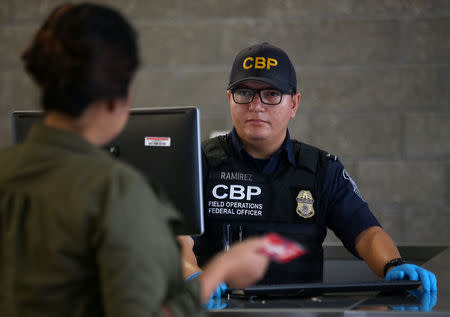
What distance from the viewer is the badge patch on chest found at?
1.86 m

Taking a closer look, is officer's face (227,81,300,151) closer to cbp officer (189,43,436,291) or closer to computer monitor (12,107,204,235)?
cbp officer (189,43,436,291)

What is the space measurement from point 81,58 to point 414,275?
3.42 ft

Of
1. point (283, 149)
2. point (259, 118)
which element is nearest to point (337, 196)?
point (283, 149)

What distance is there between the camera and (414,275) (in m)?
1.43

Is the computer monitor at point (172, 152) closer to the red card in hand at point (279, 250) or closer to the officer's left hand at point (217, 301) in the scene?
the officer's left hand at point (217, 301)

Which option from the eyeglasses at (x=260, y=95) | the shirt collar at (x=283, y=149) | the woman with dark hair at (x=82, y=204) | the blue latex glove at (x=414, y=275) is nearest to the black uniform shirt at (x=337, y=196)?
the shirt collar at (x=283, y=149)

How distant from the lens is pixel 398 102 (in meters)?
2.98

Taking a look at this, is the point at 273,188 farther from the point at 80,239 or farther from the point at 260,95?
the point at 80,239

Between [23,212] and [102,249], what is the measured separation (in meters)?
0.12

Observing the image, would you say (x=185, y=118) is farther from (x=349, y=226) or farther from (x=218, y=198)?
(x=349, y=226)

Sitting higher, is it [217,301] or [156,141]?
[156,141]

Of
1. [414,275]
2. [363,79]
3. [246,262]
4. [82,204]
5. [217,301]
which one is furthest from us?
[363,79]

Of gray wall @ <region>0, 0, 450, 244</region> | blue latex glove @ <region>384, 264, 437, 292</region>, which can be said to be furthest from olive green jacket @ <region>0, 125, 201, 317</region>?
gray wall @ <region>0, 0, 450, 244</region>

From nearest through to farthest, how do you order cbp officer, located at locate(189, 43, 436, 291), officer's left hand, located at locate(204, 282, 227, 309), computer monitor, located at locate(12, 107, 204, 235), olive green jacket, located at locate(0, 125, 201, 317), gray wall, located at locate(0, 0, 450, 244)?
1. olive green jacket, located at locate(0, 125, 201, 317)
2. officer's left hand, located at locate(204, 282, 227, 309)
3. computer monitor, located at locate(12, 107, 204, 235)
4. cbp officer, located at locate(189, 43, 436, 291)
5. gray wall, located at locate(0, 0, 450, 244)
